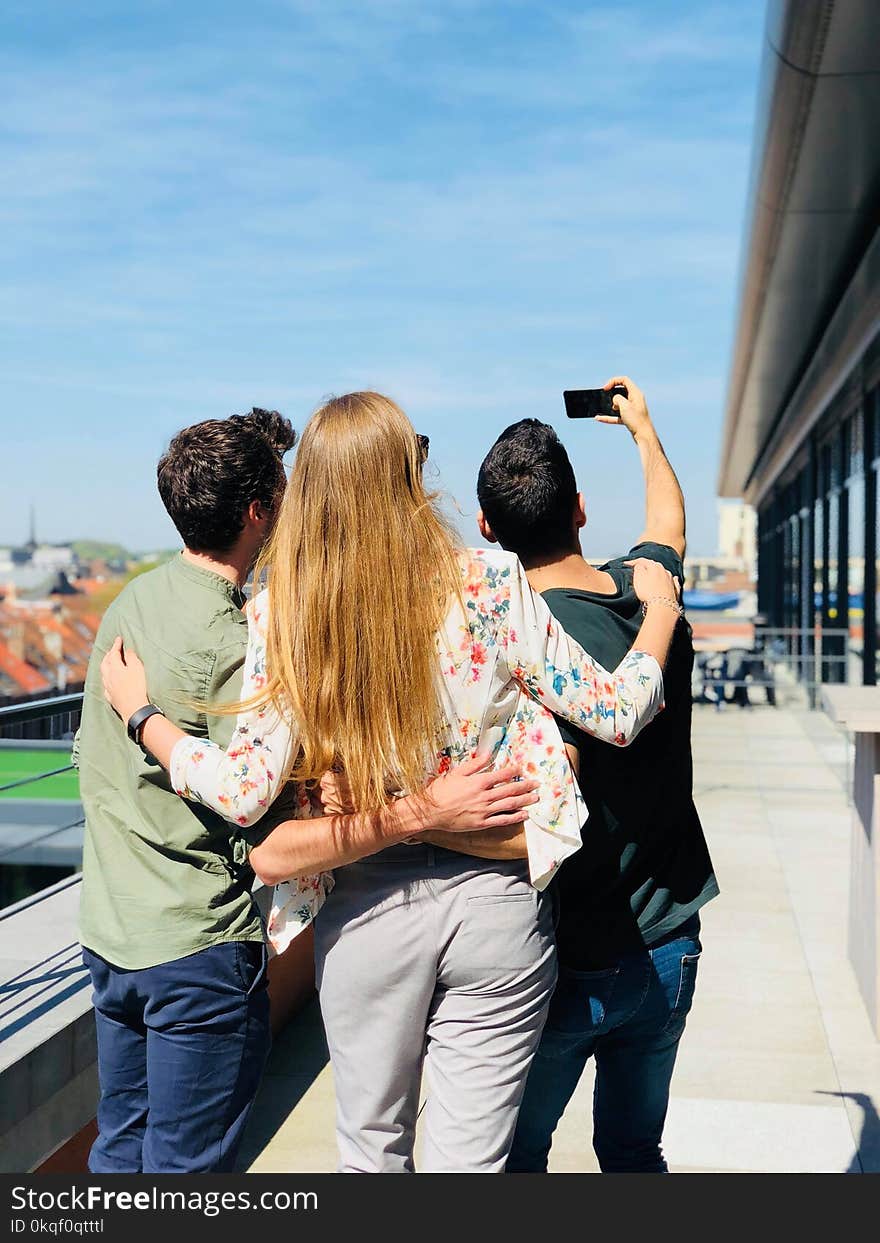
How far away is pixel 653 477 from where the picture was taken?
232cm

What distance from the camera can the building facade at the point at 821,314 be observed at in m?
5.93

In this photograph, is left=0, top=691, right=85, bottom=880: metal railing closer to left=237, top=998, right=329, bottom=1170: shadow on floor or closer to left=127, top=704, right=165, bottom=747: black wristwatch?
left=237, top=998, right=329, bottom=1170: shadow on floor

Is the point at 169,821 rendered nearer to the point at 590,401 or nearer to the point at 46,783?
the point at 590,401

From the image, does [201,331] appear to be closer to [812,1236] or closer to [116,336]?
[812,1236]

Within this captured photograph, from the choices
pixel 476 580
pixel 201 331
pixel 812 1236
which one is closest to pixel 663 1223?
pixel 812 1236

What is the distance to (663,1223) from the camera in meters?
1.91

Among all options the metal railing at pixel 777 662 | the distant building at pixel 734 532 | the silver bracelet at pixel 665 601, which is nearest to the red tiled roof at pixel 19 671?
the distant building at pixel 734 532

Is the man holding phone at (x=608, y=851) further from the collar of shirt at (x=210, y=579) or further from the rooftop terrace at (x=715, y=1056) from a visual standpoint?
the rooftop terrace at (x=715, y=1056)

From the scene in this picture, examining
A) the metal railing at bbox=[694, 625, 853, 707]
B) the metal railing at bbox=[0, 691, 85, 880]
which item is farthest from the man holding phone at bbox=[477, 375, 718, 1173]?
the metal railing at bbox=[694, 625, 853, 707]

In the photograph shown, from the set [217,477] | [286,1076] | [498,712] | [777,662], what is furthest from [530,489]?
[777,662]

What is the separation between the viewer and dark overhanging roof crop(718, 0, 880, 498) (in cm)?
553

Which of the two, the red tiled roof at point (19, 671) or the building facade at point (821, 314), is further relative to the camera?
the red tiled roof at point (19, 671)

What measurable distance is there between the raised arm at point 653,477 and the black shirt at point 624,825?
194 millimetres

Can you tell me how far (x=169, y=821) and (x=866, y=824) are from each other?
3.33 m
